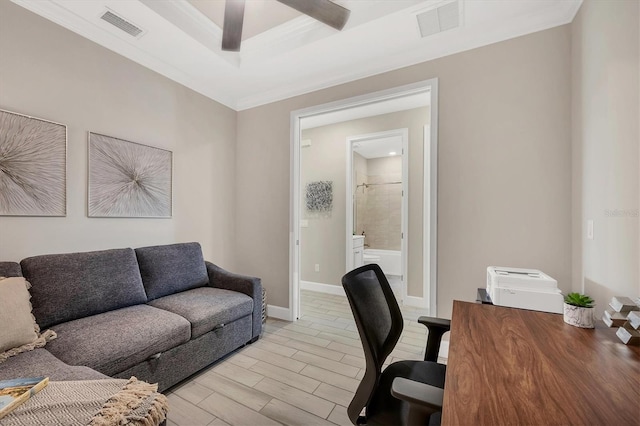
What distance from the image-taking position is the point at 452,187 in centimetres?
238

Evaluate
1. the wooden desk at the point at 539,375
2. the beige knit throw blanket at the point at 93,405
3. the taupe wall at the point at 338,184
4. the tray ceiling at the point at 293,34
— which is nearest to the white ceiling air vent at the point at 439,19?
the tray ceiling at the point at 293,34

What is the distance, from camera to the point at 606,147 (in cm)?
150

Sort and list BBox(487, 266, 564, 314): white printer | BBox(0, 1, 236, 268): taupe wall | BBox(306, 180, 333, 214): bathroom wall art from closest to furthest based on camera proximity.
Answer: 1. BBox(487, 266, 564, 314): white printer
2. BBox(0, 1, 236, 268): taupe wall
3. BBox(306, 180, 333, 214): bathroom wall art

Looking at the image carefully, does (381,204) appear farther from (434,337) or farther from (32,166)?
(32,166)

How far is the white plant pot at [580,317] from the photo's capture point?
3.71 feet

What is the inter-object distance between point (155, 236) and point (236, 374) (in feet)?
5.05

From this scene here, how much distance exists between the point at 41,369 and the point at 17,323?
36 centimetres

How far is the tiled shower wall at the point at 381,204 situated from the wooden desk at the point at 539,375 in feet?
14.9

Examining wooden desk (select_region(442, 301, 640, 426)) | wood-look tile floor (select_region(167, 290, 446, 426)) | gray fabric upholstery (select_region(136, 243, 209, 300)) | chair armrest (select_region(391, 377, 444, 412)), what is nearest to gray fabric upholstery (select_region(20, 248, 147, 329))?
gray fabric upholstery (select_region(136, 243, 209, 300))

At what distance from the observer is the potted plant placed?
1133 mm

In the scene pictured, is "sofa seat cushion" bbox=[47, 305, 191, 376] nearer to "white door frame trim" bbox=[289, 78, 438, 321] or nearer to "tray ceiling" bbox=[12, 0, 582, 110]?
"white door frame trim" bbox=[289, 78, 438, 321]

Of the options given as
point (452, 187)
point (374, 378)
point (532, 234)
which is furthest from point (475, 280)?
point (374, 378)

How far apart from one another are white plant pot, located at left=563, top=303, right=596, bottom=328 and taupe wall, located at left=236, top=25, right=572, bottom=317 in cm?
106

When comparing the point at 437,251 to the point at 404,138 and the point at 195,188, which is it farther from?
the point at 195,188
